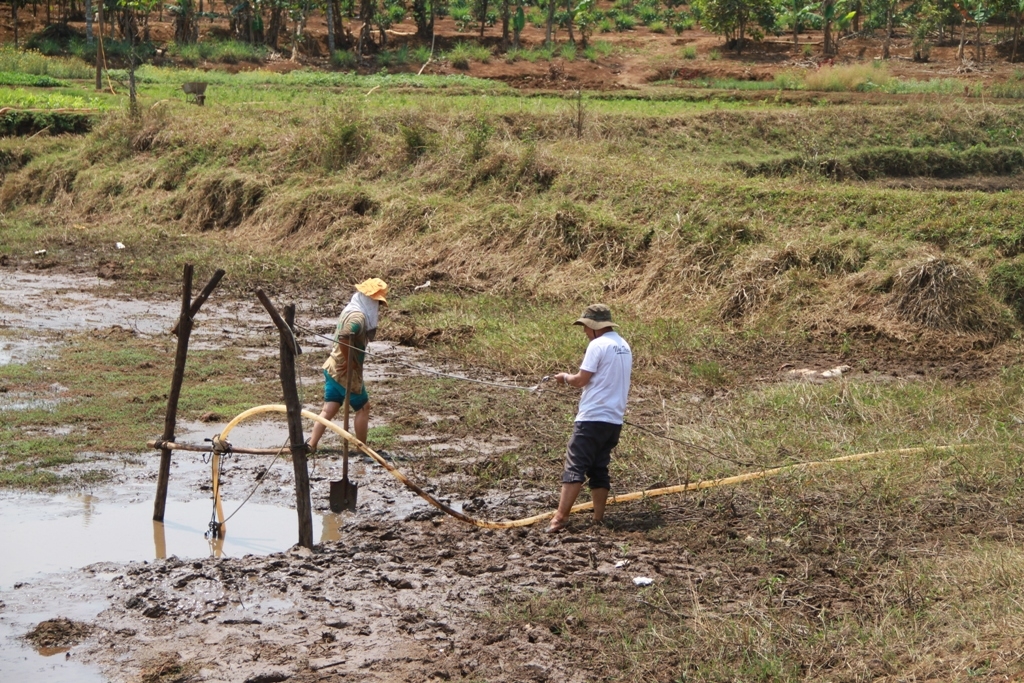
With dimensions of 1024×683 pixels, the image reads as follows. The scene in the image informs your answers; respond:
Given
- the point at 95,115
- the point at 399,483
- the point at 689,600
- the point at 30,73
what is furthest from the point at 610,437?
the point at 30,73

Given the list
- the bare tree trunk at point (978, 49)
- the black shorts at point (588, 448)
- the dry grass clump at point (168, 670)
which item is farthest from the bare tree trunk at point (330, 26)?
the dry grass clump at point (168, 670)

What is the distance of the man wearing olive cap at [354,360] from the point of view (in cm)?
854

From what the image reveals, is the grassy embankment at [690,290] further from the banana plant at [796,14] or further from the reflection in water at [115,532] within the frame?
the banana plant at [796,14]

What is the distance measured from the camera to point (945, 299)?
1192cm

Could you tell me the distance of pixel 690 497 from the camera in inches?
295

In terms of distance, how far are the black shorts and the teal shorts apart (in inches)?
87.8

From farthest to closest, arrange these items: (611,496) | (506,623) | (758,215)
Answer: (758,215) < (611,496) < (506,623)

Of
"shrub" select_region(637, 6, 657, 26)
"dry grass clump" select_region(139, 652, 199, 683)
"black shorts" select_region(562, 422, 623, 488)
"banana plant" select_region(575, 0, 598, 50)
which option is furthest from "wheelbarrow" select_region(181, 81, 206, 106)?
"shrub" select_region(637, 6, 657, 26)

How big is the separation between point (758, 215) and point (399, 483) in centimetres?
803

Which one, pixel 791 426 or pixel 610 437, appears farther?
pixel 791 426

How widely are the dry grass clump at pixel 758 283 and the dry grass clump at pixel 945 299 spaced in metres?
1.45

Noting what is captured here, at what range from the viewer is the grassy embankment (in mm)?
5828

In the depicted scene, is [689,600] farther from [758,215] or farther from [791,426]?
[758,215]

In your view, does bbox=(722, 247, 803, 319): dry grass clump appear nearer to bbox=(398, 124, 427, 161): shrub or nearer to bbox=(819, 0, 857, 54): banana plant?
bbox=(398, 124, 427, 161): shrub
